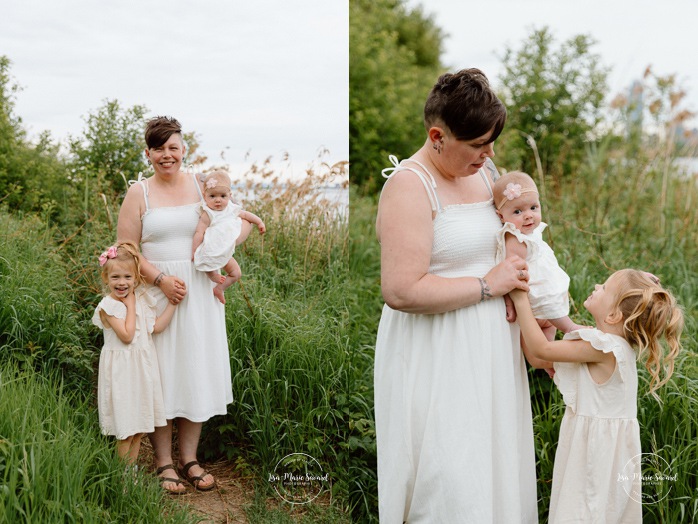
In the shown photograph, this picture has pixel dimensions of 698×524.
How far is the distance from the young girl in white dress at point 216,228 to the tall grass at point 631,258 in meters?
1.22

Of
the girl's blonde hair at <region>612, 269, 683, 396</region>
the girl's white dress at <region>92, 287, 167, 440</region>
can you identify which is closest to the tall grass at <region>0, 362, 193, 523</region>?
the girl's white dress at <region>92, 287, 167, 440</region>

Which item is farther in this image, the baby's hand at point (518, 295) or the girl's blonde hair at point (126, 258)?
the girl's blonde hair at point (126, 258)

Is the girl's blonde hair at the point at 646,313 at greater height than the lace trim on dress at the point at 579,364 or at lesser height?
greater

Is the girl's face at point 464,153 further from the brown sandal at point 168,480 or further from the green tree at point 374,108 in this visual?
the green tree at point 374,108

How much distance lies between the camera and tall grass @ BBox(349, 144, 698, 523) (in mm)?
3291

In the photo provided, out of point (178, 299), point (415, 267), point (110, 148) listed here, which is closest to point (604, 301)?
point (415, 267)

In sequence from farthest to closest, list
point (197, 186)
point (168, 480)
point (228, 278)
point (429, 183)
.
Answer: point (228, 278)
point (197, 186)
point (168, 480)
point (429, 183)

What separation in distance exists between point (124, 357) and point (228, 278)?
62 cm

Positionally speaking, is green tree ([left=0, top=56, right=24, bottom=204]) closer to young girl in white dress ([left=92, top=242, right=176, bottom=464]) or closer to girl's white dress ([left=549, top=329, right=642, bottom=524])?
young girl in white dress ([left=92, top=242, right=176, bottom=464])

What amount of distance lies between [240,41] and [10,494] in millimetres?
2211

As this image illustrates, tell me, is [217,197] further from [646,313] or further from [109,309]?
[646,313]

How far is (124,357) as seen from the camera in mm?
3211

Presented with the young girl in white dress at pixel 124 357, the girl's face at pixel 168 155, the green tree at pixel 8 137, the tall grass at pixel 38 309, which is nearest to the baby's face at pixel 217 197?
the girl's face at pixel 168 155

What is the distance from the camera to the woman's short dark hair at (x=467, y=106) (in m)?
2.32
